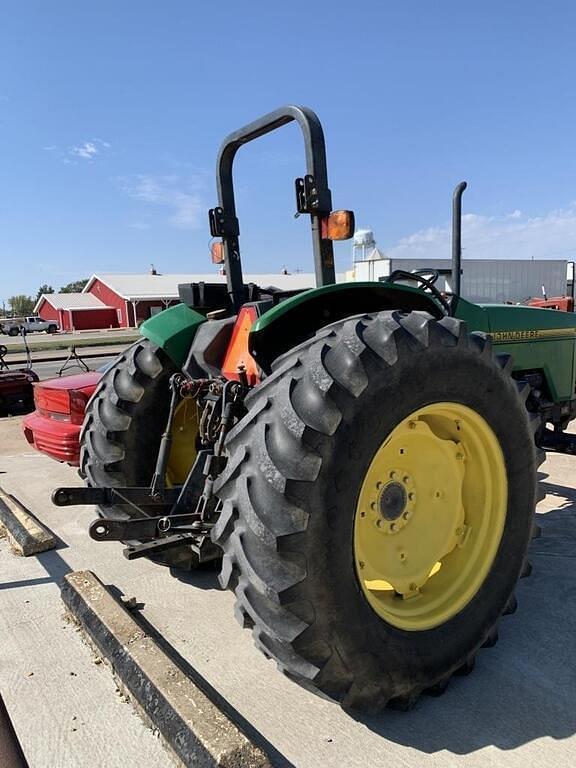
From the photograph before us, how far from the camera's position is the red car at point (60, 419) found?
5051 millimetres

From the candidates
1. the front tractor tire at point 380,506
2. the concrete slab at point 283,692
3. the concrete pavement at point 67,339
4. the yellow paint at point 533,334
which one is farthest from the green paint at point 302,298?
the concrete pavement at point 67,339

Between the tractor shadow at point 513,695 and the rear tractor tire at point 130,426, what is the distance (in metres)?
1.48

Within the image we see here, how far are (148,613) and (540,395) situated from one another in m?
3.12

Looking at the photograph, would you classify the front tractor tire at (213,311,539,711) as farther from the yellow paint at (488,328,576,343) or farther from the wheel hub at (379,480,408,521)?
the yellow paint at (488,328,576,343)

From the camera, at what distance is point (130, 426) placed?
10.4 feet

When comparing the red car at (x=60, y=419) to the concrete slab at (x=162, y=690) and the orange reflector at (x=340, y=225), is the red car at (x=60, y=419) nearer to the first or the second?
the concrete slab at (x=162, y=690)

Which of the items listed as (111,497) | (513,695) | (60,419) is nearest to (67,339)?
(60,419)

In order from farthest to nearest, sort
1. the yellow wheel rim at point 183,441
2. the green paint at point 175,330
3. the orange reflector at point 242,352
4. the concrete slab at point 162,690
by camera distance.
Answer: the yellow wheel rim at point 183,441 → the green paint at point 175,330 → the orange reflector at point 242,352 → the concrete slab at point 162,690

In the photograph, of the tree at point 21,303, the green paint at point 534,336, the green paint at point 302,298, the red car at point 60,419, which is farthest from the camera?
the tree at point 21,303

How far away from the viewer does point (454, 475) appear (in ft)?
8.27

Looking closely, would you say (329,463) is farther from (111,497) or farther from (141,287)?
(141,287)

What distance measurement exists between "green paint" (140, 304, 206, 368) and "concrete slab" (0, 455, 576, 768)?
1.27m

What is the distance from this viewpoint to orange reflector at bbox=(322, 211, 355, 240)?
2.49 meters

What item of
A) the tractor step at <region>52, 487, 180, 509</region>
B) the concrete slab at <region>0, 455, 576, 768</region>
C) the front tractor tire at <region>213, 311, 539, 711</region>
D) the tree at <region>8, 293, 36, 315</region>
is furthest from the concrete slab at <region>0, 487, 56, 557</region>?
the tree at <region>8, 293, 36, 315</region>
